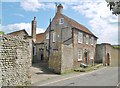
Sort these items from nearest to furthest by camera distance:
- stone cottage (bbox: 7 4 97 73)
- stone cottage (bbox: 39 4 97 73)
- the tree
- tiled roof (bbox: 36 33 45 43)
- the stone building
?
the tree → stone cottage (bbox: 7 4 97 73) → stone cottage (bbox: 39 4 97 73) → the stone building → tiled roof (bbox: 36 33 45 43)

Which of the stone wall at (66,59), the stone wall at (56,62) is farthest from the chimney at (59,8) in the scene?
the stone wall at (56,62)

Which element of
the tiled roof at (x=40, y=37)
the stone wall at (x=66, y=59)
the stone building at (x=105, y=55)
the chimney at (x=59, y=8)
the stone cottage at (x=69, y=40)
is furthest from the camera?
the tiled roof at (x=40, y=37)

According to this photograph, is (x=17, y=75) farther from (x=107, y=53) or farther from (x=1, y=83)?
(x=107, y=53)

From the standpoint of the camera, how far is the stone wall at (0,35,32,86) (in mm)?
12016

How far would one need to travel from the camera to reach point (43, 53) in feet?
120

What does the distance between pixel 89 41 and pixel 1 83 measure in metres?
27.0

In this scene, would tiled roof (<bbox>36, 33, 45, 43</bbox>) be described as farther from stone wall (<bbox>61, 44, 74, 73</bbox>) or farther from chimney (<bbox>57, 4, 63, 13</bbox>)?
stone wall (<bbox>61, 44, 74, 73</bbox>)

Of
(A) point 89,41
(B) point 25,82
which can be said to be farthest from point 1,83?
(A) point 89,41

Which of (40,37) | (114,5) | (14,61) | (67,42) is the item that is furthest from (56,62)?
(40,37)

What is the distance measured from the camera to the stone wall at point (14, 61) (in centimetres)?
1202

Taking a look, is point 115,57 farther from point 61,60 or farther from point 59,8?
point 61,60

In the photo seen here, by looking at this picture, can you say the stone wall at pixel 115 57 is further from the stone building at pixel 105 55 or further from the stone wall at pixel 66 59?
the stone wall at pixel 66 59

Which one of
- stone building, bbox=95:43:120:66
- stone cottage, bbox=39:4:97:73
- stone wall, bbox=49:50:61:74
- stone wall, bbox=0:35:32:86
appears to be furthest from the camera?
stone building, bbox=95:43:120:66

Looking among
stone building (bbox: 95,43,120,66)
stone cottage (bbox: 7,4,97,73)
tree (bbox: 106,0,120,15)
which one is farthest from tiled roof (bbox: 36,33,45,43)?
tree (bbox: 106,0,120,15)
